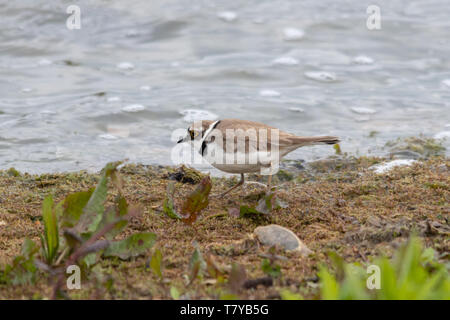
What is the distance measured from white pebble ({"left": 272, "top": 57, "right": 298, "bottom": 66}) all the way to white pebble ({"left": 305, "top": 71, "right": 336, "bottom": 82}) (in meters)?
0.67

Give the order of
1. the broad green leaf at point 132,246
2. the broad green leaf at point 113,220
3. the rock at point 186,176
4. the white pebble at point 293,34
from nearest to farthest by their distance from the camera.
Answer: the broad green leaf at point 113,220, the broad green leaf at point 132,246, the rock at point 186,176, the white pebble at point 293,34

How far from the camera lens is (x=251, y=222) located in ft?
16.2

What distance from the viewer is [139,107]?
1041 centimetres

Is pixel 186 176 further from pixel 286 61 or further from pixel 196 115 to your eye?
pixel 286 61

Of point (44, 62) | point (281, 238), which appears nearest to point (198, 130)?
point (281, 238)

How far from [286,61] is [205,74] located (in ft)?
6.98

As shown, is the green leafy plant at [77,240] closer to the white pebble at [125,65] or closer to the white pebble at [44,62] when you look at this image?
the white pebble at [125,65]

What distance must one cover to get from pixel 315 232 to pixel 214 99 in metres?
6.65

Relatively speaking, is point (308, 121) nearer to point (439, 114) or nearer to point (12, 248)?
point (439, 114)

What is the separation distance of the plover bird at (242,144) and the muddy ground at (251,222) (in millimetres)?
366

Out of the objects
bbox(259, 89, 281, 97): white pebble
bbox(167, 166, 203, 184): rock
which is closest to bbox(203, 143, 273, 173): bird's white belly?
bbox(167, 166, 203, 184): rock

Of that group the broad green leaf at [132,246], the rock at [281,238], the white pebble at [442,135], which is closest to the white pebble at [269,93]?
the white pebble at [442,135]

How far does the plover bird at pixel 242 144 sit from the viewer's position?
18.2 feet

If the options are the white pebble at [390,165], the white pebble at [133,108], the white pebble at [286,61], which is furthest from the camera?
the white pebble at [286,61]
